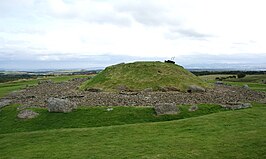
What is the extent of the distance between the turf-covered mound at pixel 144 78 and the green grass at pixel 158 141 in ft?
70.0

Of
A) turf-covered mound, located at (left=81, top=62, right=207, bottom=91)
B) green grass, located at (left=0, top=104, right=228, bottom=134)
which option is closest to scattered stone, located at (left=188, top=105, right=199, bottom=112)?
A: green grass, located at (left=0, top=104, right=228, bottom=134)

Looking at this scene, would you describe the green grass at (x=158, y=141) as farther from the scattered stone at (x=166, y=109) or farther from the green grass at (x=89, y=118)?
the scattered stone at (x=166, y=109)

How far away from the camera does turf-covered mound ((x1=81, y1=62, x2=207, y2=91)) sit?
47434mm

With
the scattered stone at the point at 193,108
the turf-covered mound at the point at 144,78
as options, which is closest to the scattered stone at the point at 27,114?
the turf-covered mound at the point at 144,78

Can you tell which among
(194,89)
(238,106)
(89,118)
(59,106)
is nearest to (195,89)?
(194,89)

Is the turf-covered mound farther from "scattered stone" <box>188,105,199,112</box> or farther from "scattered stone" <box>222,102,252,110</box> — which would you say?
"scattered stone" <box>222,102,252,110</box>

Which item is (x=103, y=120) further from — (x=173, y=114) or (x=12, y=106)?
(x=12, y=106)

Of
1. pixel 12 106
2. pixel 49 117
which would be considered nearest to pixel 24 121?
pixel 49 117

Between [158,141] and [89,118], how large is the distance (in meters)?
12.3

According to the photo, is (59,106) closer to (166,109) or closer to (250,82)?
(166,109)

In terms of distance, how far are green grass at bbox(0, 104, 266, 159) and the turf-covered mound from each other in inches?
840

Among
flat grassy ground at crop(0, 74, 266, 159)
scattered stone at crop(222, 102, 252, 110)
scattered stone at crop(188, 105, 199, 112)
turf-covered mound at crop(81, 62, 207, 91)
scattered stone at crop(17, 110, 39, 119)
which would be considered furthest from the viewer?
turf-covered mound at crop(81, 62, 207, 91)

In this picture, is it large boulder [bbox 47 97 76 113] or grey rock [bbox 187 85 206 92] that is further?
grey rock [bbox 187 85 206 92]

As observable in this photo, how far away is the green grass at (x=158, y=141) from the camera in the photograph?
54.5 ft
